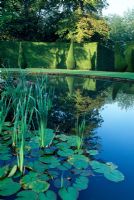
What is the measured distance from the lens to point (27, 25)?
3125 cm

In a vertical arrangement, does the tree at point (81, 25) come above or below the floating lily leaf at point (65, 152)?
above

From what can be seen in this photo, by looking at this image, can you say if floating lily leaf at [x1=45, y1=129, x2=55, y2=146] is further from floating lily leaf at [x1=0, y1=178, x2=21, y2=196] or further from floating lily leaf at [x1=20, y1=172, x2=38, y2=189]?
floating lily leaf at [x1=0, y1=178, x2=21, y2=196]

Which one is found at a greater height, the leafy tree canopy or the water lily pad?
the leafy tree canopy

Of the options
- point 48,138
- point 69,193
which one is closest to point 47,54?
point 48,138

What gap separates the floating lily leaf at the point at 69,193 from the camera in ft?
9.91

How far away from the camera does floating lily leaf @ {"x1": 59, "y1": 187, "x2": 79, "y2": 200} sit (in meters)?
3.02

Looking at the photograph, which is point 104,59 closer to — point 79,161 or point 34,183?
point 79,161

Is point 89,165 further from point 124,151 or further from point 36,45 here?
point 36,45

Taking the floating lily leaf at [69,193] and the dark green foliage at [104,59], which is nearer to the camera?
the floating lily leaf at [69,193]

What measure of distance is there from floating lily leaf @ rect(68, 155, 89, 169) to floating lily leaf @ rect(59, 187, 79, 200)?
0.67m

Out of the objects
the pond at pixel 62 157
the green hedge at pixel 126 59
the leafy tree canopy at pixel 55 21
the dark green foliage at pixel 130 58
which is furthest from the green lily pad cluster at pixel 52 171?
the leafy tree canopy at pixel 55 21

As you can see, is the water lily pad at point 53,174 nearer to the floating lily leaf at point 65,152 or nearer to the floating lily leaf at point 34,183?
the floating lily leaf at point 34,183

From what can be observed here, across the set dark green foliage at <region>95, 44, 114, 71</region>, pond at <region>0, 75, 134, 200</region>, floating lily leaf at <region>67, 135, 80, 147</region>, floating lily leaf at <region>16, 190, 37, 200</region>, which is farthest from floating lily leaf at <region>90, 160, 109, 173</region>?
dark green foliage at <region>95, 44, 114, 71</region>

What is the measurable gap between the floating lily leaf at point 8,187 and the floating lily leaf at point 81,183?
0.60m
